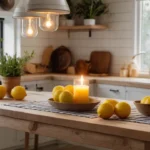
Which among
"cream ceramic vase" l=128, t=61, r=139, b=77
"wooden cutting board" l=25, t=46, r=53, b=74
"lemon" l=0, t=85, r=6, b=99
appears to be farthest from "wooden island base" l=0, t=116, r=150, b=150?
"wooden cutting board" l=25, t=46, r=53, b=74

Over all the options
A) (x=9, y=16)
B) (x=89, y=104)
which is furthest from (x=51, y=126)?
(x=9, y=16)

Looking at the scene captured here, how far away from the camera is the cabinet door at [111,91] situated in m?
4.73

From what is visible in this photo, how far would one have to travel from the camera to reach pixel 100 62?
573 cm

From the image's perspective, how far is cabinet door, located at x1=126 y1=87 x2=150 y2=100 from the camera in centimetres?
450

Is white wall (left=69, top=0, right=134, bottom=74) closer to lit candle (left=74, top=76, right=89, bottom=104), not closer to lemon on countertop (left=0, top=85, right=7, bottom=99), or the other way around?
lemon on countertop (left=0, top=85, right=7, bottom=99)

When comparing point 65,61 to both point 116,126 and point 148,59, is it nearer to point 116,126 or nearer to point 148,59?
point 148,59

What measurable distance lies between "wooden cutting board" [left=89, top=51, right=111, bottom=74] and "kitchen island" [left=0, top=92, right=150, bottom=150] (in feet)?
10.3

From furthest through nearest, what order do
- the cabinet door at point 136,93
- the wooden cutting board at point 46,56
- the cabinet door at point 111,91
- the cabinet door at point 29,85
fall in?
the wooden cutting board at point 46,56 < the cabinet door at point 29,85 < the cabinet door at point 111,91 < the cabinet door at point 136,93

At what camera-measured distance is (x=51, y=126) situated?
231cm

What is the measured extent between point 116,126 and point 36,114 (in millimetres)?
580

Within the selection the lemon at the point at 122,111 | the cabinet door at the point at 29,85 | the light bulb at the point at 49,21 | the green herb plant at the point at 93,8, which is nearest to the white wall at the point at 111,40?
the green herb plant at the point at 93,8

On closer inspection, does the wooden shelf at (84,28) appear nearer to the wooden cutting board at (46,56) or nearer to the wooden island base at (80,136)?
the wooden cutting board at (46,56)

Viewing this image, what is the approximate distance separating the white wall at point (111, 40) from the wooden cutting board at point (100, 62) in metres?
0.08

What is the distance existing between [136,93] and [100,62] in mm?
1260
